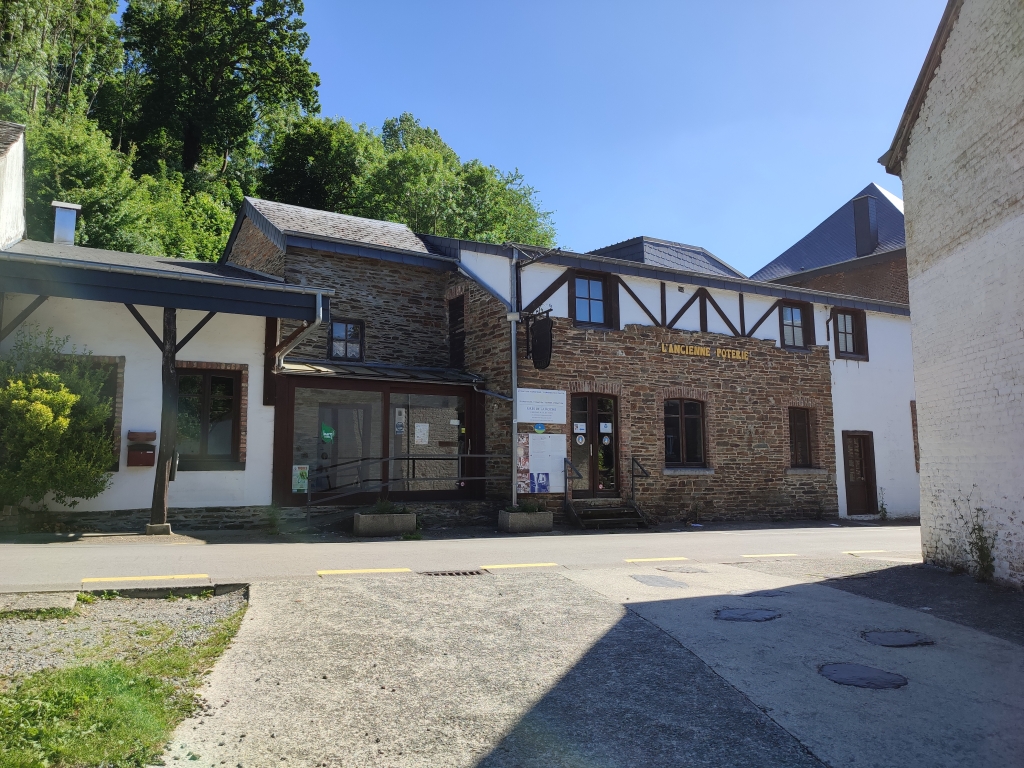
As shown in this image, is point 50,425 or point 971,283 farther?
point 50,425

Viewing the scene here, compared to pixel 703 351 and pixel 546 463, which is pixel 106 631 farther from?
pixel 703 351

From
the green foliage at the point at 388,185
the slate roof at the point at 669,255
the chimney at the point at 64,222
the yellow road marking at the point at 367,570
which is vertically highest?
the green foliage at the point at 388,185

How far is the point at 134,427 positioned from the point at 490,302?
695cm

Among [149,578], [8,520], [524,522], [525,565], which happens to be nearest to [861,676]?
[525,565]

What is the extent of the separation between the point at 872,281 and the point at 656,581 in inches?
876

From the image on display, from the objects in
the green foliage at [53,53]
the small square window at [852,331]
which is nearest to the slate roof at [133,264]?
the small square window at [852,331]

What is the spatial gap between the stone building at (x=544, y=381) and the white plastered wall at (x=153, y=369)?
0.40 m

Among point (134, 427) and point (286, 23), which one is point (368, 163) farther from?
point (134, 427)

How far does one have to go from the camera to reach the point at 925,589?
786cm

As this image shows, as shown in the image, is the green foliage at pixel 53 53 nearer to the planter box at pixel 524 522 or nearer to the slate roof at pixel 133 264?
the slate roof at pixel 133 264

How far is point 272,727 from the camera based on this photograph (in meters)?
3.87

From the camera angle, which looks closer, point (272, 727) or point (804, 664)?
point (272, 727)

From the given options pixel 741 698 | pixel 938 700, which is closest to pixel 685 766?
pixel 741 698

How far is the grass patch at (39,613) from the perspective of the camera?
18.4 ft
